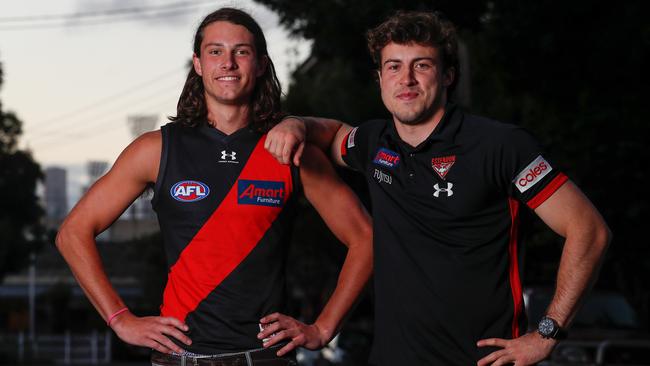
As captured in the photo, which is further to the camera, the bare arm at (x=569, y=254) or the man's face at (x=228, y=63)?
the man's face at (x=228, y=63)

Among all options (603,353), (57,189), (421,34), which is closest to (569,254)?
(421,34)

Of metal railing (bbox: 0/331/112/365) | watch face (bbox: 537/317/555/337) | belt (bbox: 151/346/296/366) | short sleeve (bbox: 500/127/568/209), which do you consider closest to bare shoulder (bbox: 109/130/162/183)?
belt (bbox: 151/346/296/366)

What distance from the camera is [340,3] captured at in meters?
17.0

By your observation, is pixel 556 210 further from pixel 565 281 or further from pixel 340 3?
pixel 340 3

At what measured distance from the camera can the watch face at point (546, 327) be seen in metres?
5.18

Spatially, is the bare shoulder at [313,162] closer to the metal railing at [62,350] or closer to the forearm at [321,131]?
the forearm at [321,131]

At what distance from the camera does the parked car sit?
14047 mm

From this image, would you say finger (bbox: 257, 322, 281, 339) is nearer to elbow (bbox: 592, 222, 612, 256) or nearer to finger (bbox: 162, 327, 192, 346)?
finger (bbox: 162, 327, 192, 346)

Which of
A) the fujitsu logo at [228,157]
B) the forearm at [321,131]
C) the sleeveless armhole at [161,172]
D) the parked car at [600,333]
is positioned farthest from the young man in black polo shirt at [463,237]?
the parked car at [600,333]

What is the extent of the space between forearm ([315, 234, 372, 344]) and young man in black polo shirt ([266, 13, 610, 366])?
0.54 metres

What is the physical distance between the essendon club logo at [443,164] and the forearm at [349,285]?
0.84m

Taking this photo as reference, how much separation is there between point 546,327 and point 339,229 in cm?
126

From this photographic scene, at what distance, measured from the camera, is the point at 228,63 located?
5.76 metres

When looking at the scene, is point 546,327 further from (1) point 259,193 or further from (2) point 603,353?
(2) point 603,353
